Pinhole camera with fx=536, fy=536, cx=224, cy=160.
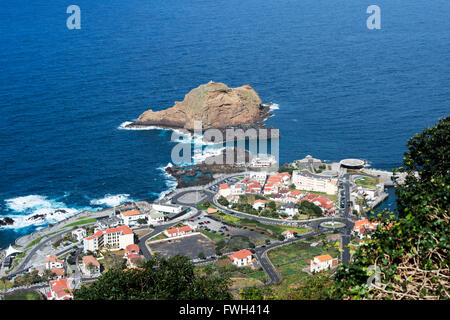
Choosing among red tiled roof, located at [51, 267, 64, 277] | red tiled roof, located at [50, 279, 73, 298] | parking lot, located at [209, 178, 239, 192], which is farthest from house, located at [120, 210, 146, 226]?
red tiled roof, located at [50, 279, 73, 298]

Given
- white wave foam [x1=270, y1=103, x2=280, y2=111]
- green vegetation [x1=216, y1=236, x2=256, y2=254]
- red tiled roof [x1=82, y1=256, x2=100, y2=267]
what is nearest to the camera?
red tiled roof [x1=82, y1=256, x2=100, y2=267]

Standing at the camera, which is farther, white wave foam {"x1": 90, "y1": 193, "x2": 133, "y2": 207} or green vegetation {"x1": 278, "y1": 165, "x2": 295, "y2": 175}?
green vegetation {"x1": 278, "y1": 165, "x2": 295, "y2": 175}

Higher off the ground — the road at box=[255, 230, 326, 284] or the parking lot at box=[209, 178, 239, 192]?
the parking lot at box=[209, 178, 239, 192]

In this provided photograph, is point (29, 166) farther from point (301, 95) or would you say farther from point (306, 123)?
point (301, 95)

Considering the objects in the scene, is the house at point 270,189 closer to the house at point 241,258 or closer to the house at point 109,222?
the house at point 241,258

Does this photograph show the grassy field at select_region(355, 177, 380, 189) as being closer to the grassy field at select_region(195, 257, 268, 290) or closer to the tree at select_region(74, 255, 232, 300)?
the grassy field at select_region(195, 257, 268, 290)
